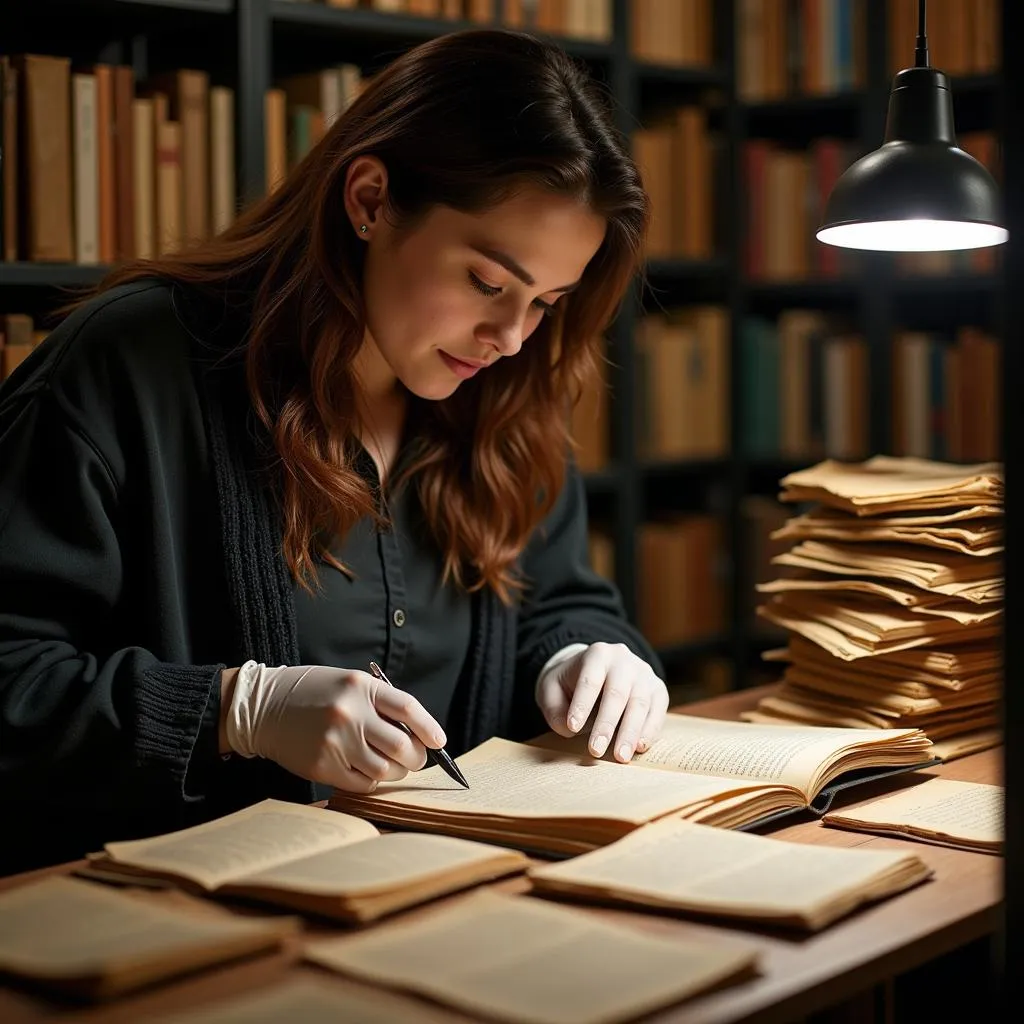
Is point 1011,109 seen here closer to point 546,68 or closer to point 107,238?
point 546,68

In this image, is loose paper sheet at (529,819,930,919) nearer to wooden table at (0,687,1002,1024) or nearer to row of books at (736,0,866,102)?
wooden table at (0,687,1002,1024)

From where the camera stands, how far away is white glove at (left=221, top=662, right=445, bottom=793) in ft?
4.00

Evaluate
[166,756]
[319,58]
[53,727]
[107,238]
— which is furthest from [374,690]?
[319,58]

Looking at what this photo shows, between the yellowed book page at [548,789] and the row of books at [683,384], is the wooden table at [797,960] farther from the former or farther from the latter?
the row of books at [683,384]

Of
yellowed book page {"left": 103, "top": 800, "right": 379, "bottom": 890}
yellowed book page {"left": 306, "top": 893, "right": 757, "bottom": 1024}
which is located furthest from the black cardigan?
yellowed book page {"left": 306, "top": 893, "right": 757, "bottom": 1024}

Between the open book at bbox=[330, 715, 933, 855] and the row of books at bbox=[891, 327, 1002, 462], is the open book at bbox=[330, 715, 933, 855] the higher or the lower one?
the lower one

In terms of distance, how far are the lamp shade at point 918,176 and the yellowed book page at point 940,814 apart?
0.54 metres

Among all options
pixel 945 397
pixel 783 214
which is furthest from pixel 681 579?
pixel 783 214

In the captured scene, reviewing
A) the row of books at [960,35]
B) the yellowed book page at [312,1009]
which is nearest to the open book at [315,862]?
the yellowed book page at [312,1009]

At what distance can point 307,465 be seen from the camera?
1499 millimetres

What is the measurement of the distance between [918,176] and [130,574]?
0.88 m

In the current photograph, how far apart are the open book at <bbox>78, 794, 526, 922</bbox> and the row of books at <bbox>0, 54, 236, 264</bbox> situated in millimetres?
1288

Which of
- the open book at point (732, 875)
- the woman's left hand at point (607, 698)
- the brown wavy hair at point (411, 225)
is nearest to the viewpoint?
the open book at point (732, 875)

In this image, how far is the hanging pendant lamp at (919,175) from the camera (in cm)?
138
